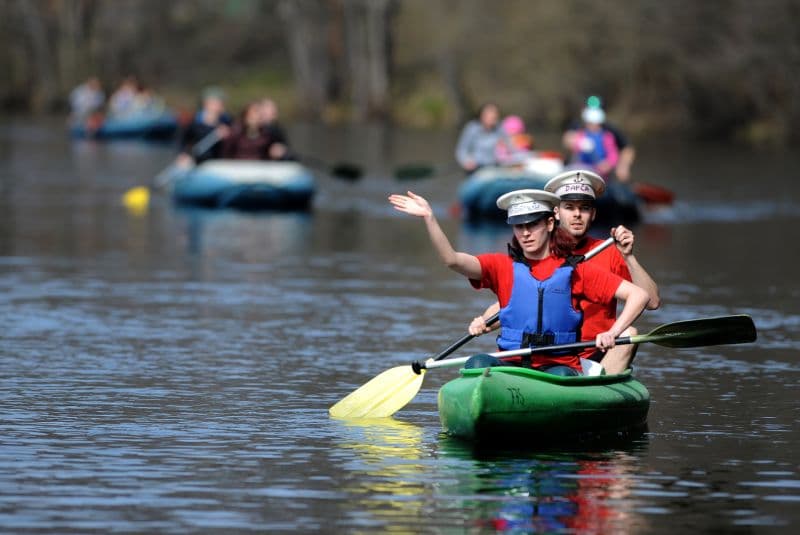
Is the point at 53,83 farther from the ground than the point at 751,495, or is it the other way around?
the point at 53,83

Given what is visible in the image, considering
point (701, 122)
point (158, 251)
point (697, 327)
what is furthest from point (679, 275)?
point (701, 122)

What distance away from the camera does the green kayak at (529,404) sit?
424 inches

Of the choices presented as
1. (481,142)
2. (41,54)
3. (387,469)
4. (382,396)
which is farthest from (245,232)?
(41,54)

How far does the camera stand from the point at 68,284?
1977cm

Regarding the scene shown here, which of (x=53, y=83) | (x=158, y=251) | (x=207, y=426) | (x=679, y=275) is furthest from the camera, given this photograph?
(x=53, y=83)

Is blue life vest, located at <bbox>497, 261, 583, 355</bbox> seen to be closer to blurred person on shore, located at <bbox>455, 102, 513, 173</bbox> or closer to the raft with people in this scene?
blurred person on shore, located at <bbox>455, 102, 513, 173</bbox>

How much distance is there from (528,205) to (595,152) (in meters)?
15.7

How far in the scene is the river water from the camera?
9344 mm

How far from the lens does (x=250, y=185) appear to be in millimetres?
30219

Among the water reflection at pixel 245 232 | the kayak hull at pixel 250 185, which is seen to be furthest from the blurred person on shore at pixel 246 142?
the water reflection at pixel 245 232

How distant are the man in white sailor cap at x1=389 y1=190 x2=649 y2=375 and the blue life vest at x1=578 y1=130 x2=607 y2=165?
50.4ft

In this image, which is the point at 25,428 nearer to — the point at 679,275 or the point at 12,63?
the point at 679,275

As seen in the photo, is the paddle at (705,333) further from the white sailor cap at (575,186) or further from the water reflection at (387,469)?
the white sailor cap at (575,186)

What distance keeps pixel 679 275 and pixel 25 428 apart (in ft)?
38.1
